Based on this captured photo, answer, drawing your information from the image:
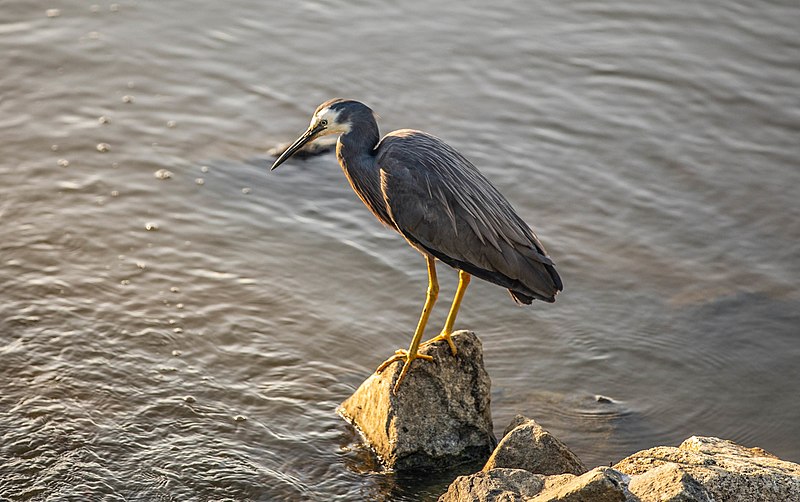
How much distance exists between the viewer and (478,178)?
6.38 metres

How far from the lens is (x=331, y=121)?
634cm

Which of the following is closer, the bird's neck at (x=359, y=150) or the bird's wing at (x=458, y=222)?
the bird's wing at (x=458, y=222)

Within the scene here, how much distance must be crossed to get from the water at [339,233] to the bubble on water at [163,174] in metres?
0.08

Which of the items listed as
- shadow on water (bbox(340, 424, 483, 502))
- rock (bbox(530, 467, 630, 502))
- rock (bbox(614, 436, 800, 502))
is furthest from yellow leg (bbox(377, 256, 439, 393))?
rock (bbox(530, 467, 630, 502))

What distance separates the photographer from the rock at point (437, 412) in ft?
20.6

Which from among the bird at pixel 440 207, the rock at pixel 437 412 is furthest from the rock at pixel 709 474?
the bird at pixel 440 207

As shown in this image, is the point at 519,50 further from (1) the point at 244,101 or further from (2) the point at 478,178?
(2) the point at 478,178

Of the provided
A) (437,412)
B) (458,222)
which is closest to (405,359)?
(437,412)

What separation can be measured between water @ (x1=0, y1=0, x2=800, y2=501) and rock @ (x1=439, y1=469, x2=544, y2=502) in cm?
80

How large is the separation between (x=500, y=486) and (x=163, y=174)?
4989 millimetres

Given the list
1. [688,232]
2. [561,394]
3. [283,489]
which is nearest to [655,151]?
[688,232]

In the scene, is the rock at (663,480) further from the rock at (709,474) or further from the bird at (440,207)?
the bird at (440,207)

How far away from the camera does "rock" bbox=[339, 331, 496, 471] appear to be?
627 centimetres

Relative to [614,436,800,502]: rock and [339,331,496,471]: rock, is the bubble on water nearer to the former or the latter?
[339,331,496,471]: rock
